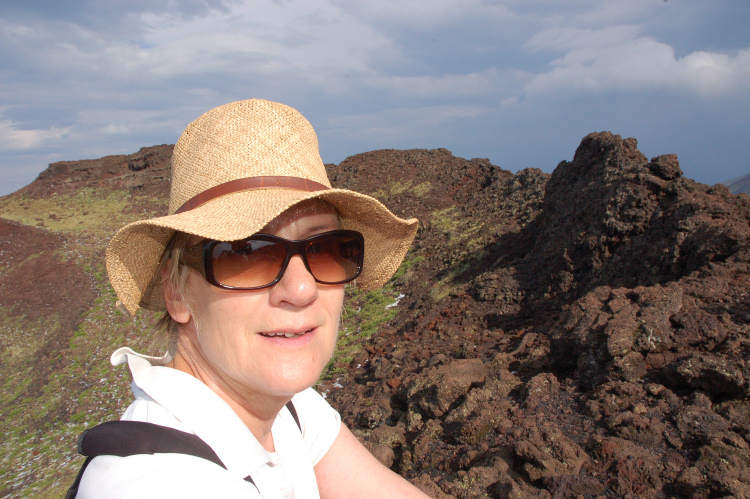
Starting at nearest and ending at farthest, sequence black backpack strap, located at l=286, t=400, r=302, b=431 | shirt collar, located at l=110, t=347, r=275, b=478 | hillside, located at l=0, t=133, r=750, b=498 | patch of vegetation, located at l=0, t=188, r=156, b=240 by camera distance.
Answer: shirt collar, located at l=110, t=347, r=275, b=478
black backpack strap, located at l=286, t=400, r=302, b=431
hillside, located at l=0, t=133, r=750, b=498
patch of vegetation, located at l=0, t=188, r=156, b=240

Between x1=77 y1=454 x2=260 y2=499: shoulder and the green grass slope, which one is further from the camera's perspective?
the green grass slope

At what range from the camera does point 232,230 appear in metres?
1.39

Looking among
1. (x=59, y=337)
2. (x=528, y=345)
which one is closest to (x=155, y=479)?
(x=528, y=345)

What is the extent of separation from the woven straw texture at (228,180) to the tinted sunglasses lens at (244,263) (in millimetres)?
106

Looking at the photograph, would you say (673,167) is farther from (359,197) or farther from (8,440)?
(8,440)

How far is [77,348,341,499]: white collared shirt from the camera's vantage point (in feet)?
3.77

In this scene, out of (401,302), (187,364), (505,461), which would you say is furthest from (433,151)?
(187,364)

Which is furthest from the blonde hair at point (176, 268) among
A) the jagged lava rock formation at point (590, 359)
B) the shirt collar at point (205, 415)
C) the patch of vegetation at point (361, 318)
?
the patch of vegetation at point (361, 318)

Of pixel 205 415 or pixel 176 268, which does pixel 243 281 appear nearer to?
pixel 176 268

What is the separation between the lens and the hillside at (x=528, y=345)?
10.6 ft

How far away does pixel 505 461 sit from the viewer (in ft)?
11.0

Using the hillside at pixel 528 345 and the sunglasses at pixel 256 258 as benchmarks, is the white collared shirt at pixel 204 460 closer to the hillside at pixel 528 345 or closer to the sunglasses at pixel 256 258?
the sunglasses at pixel 256 258

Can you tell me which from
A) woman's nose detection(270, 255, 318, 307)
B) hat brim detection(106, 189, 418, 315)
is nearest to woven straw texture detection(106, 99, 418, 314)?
hat brim detection(106, 189, 418, 315)

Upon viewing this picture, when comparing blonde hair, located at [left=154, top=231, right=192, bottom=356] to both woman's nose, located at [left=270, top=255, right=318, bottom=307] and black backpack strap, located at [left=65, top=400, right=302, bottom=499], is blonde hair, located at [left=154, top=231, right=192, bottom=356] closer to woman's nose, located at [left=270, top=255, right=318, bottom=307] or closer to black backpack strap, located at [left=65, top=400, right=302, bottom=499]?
woman's nose, located at [left=270, top=255, right=318, bottom=307]
